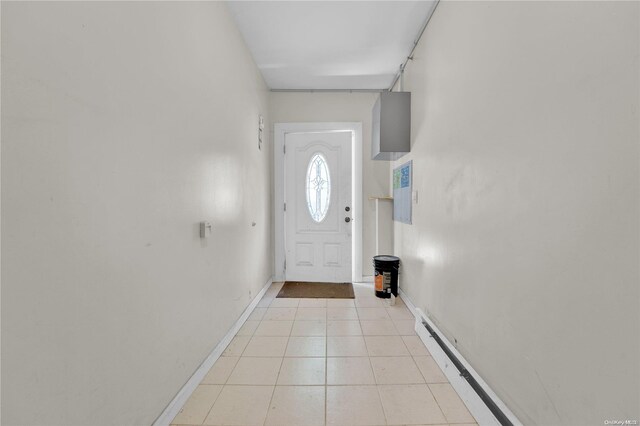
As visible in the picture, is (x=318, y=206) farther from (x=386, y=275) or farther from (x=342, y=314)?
(x=342, y=314)

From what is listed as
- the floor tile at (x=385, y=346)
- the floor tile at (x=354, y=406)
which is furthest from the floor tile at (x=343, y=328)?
the floor tile at (x=354, y=406)

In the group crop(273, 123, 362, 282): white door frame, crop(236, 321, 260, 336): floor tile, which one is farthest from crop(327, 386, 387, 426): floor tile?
crop(273, 123, 362, 282): white door frame

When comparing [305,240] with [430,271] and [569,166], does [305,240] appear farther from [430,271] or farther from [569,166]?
[569,166]

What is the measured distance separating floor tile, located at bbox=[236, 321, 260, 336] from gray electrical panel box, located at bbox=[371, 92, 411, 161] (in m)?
2.10

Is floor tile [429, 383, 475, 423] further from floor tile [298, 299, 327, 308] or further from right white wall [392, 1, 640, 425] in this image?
floor tile [298, 299, 327, 308]

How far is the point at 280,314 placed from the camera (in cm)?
280

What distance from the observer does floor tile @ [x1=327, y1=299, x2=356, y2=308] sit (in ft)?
9.95

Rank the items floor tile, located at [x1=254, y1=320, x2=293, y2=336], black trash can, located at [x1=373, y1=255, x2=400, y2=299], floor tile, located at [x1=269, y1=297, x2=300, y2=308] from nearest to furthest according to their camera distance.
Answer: floor tile, located at [x1=254, y1=320, x2=293, y2=336] < floor tile, located at [x1=269, y1=297, x2=300, y2=308] < black trash can, located at [x1=373, y1=255, x2=400, y2=299]

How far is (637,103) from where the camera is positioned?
29.8 inches

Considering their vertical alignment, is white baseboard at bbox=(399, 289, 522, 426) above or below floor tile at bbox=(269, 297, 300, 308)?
above

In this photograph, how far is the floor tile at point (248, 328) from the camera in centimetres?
239

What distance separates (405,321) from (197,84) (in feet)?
8.37

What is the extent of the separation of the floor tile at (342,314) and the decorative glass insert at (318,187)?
1.37 m

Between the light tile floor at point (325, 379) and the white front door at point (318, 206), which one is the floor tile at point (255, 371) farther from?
the white front door at point (318, 206)
